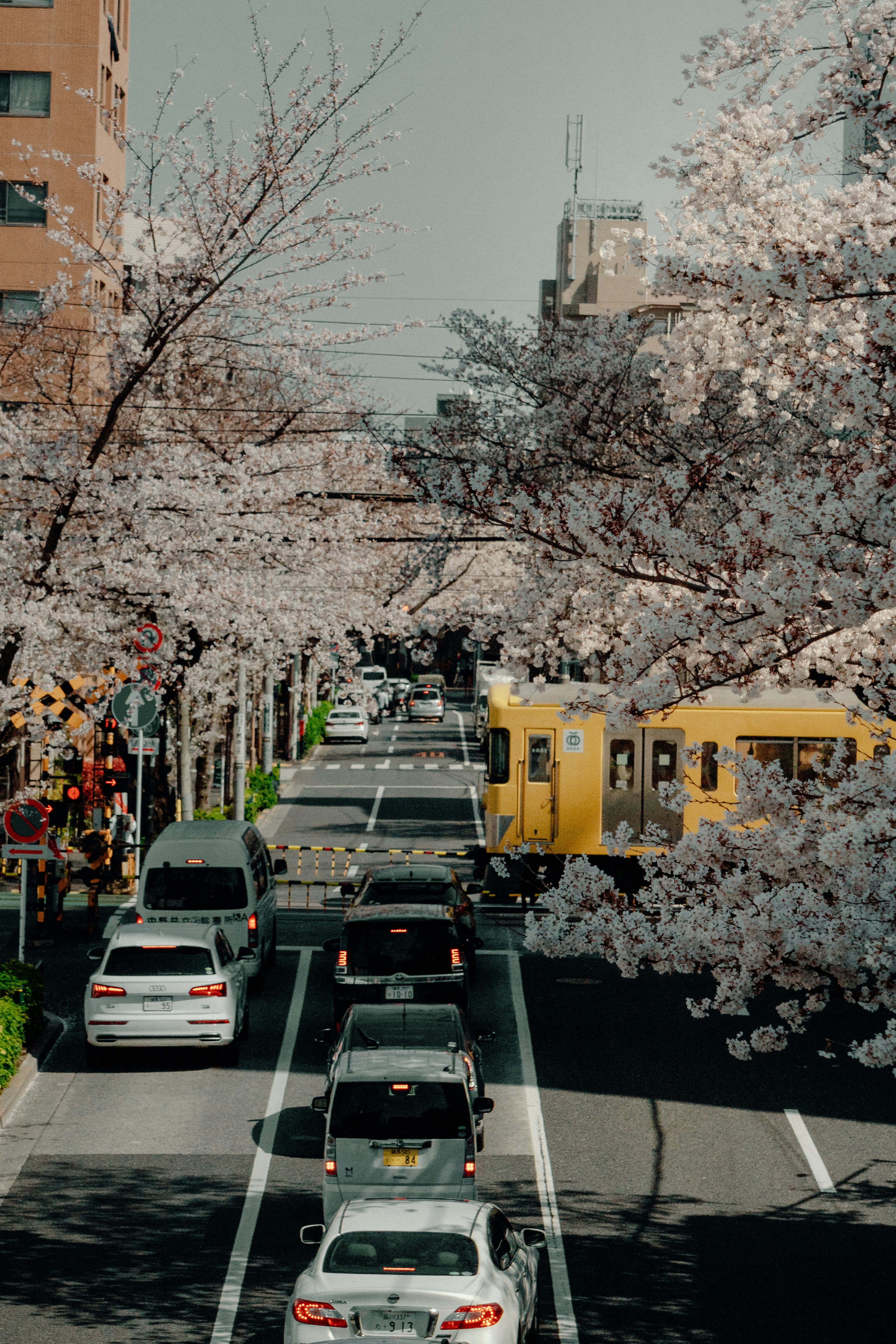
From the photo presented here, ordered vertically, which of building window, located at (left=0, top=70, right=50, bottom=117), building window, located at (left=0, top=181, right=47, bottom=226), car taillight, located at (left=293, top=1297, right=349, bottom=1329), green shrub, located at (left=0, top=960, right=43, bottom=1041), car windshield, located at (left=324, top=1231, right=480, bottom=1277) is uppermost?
building window, located at (left=0, top=70, right=50, bottom=117)

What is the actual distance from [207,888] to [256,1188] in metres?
7.49

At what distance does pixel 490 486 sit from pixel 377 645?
98.4 metres

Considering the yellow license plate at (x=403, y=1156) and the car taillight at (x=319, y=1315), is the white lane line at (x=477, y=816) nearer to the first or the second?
the yellow license plate at (x=403, y=1156)

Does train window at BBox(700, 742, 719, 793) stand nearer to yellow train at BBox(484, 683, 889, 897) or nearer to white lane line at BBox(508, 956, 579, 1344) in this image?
yellow train at BBox(484, 683, 889, 897)

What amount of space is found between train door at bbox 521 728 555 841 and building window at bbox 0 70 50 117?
90.4 feet

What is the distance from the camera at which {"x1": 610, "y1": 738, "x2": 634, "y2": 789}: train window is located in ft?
83.3

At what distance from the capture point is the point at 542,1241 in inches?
373

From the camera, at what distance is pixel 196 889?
19812 millimetres

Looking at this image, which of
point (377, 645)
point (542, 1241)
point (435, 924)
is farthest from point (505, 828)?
point (377, 645)

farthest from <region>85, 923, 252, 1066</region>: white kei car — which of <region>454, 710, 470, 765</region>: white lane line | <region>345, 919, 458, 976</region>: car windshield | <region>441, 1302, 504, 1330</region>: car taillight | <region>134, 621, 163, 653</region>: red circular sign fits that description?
<region>454, 710, 470, 765</region>: white lane line

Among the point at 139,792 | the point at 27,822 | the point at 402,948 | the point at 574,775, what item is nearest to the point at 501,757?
the point at 574,775

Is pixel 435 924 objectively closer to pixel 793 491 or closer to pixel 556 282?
pixel 793 491

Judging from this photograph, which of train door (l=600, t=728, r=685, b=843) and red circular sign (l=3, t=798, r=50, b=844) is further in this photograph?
train door (l=600, t=728, r=685, b=843)

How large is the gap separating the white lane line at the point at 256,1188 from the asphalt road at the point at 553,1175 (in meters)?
0.04
